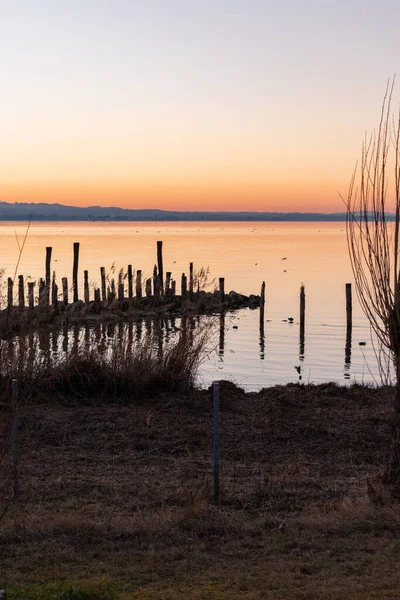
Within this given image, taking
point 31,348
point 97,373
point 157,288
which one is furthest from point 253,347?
point 31,348

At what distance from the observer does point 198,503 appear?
28.0 feet

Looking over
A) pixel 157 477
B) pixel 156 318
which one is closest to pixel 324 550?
pixel 157 477

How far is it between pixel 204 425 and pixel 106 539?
215 inches

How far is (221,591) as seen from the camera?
6.14 m

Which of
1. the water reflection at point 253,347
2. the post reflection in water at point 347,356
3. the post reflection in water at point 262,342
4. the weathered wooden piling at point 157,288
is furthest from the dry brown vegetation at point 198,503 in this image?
the weathered wooden piling at point 157,288

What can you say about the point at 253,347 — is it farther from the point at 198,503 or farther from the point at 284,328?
the point at 198,503

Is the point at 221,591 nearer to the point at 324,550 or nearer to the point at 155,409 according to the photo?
the point at 324,550

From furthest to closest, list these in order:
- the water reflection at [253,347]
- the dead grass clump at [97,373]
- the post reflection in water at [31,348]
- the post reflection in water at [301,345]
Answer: the post reflection in water at [301,345] < the water reflection at [253,347] < the post reflection in water at [31,348] < the dead grass clump at [97,373]

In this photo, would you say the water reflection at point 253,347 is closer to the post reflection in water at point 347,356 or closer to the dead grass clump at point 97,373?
the post reflection in water at point 347,356

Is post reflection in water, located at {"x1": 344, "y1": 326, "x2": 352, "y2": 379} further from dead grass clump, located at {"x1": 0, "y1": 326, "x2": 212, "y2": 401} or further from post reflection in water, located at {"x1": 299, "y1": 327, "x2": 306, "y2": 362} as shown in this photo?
dead grass clump, located at {"x1": 0, "y1": 326, "x2": 212, "y2": 401}

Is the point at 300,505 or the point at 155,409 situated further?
the point at 155,409

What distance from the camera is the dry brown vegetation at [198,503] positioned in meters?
6.44

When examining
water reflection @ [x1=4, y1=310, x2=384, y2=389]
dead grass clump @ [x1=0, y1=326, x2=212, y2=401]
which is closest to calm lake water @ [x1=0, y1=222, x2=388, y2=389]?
water reflection @ [x1=4, y1=310, x2=384, y2=389]

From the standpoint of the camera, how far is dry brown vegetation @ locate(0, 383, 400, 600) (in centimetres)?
644
